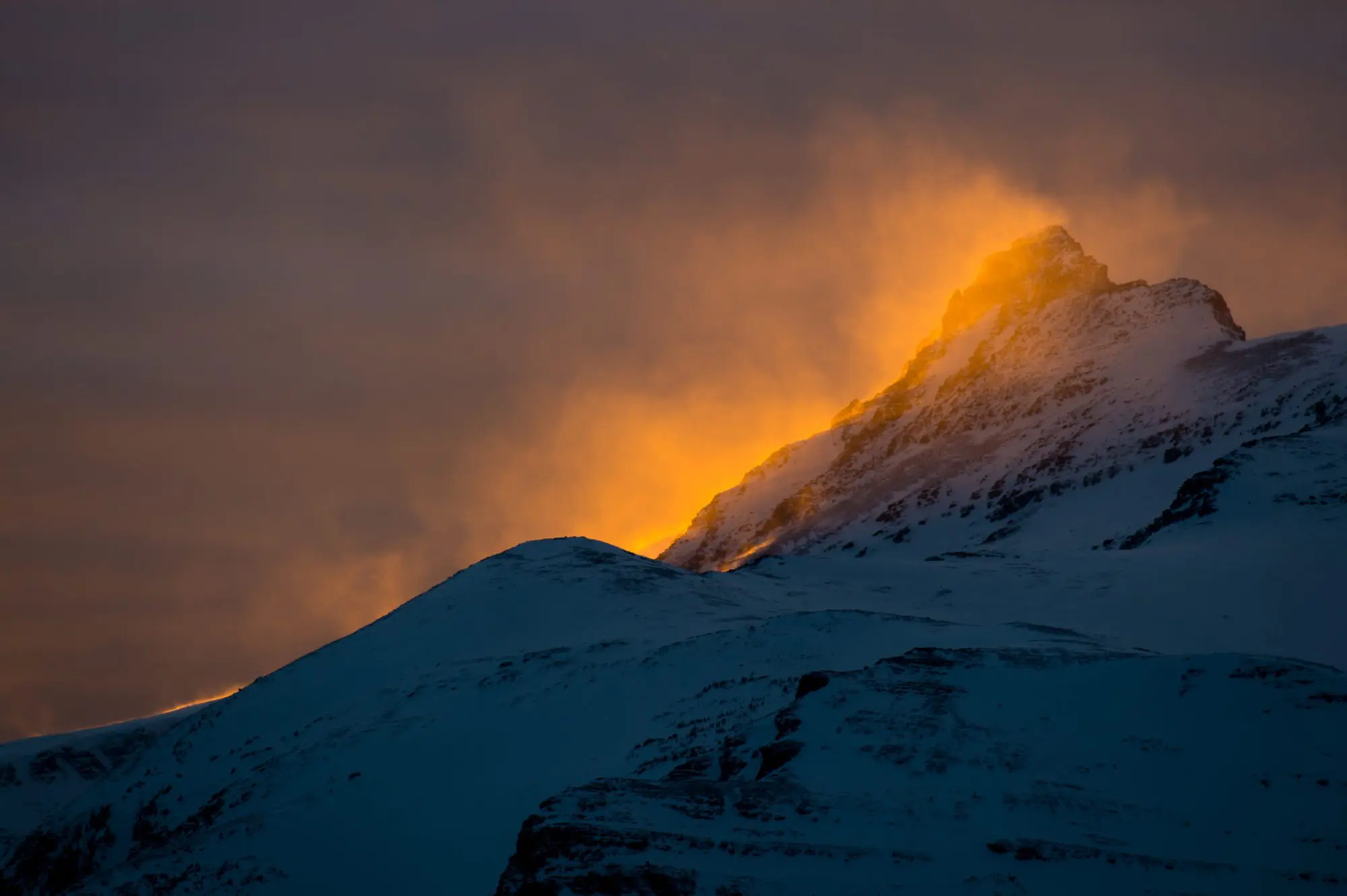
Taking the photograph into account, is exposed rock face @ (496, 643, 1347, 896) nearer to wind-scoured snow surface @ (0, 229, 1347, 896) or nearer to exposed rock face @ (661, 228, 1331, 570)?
wind-scoured snow surface @ (0, 229, 1347, 896)

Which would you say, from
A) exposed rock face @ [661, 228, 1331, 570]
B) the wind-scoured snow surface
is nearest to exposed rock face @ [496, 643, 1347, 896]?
the wind-scoured snow surface

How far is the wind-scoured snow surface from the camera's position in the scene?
22.7 metres

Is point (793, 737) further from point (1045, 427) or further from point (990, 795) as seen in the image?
point (1045, 427)

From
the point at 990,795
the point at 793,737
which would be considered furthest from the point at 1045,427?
the point at 990,795

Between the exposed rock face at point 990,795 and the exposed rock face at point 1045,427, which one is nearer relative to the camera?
the exposed rock face at point 990,795

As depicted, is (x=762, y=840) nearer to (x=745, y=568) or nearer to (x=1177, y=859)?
(x=1177, y=859)

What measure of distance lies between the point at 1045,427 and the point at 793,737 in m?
130

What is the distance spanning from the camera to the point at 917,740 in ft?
89.4

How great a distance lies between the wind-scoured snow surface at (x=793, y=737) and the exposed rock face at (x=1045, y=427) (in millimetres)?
16899

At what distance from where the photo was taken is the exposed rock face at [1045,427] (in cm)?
12038

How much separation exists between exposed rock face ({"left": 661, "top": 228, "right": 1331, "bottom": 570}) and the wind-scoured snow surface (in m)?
16.9

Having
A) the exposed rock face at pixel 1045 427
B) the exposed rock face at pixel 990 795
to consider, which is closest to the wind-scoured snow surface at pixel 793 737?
the exposed rock face at pixel 990 795

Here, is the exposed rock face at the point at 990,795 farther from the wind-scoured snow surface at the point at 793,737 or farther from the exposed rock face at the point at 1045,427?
the exposed rock face at the point at 1045,427

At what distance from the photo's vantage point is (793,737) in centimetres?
2803
